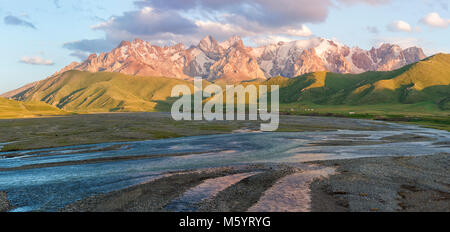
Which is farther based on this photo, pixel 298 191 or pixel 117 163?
pixel 117 163

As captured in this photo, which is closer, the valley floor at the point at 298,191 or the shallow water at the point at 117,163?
the valley floor at the point at 298,191

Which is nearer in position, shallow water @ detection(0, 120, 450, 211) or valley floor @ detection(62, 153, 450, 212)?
valley floor @ detection(62, 153, 450, 212)

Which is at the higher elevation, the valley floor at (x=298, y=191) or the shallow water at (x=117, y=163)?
the valley floor at (x=298, y=191)

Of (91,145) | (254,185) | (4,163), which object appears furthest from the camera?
(91,145)

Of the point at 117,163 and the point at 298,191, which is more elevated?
the point at 298,191

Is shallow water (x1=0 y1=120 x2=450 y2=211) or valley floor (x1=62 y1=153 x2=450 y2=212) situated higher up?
valley floor (x1=62 y1=153 x2=450 y2=212)
